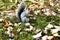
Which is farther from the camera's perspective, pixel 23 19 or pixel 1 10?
pixel 1 10

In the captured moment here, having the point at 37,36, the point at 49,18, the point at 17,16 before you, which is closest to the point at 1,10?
the point at 17,16

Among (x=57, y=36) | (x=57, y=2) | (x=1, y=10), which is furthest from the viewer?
(x=57, y=2)

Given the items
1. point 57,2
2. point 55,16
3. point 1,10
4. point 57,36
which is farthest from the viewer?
point 57,2

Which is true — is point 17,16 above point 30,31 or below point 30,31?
above

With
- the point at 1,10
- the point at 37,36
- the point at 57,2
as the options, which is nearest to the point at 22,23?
the point at 37,36

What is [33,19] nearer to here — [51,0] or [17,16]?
[17,16]

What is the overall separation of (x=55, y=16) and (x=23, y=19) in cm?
74

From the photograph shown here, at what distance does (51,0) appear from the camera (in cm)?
580

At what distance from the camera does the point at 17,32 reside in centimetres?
413

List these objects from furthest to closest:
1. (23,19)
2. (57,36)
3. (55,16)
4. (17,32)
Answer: (55,16)
(23,19)
(17,32)
(57,36)

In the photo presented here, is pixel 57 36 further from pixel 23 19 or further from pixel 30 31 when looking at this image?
pixel 23 19

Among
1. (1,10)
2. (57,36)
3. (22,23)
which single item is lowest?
(57,36)

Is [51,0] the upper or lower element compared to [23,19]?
upper

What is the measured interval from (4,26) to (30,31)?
569 millimetres
